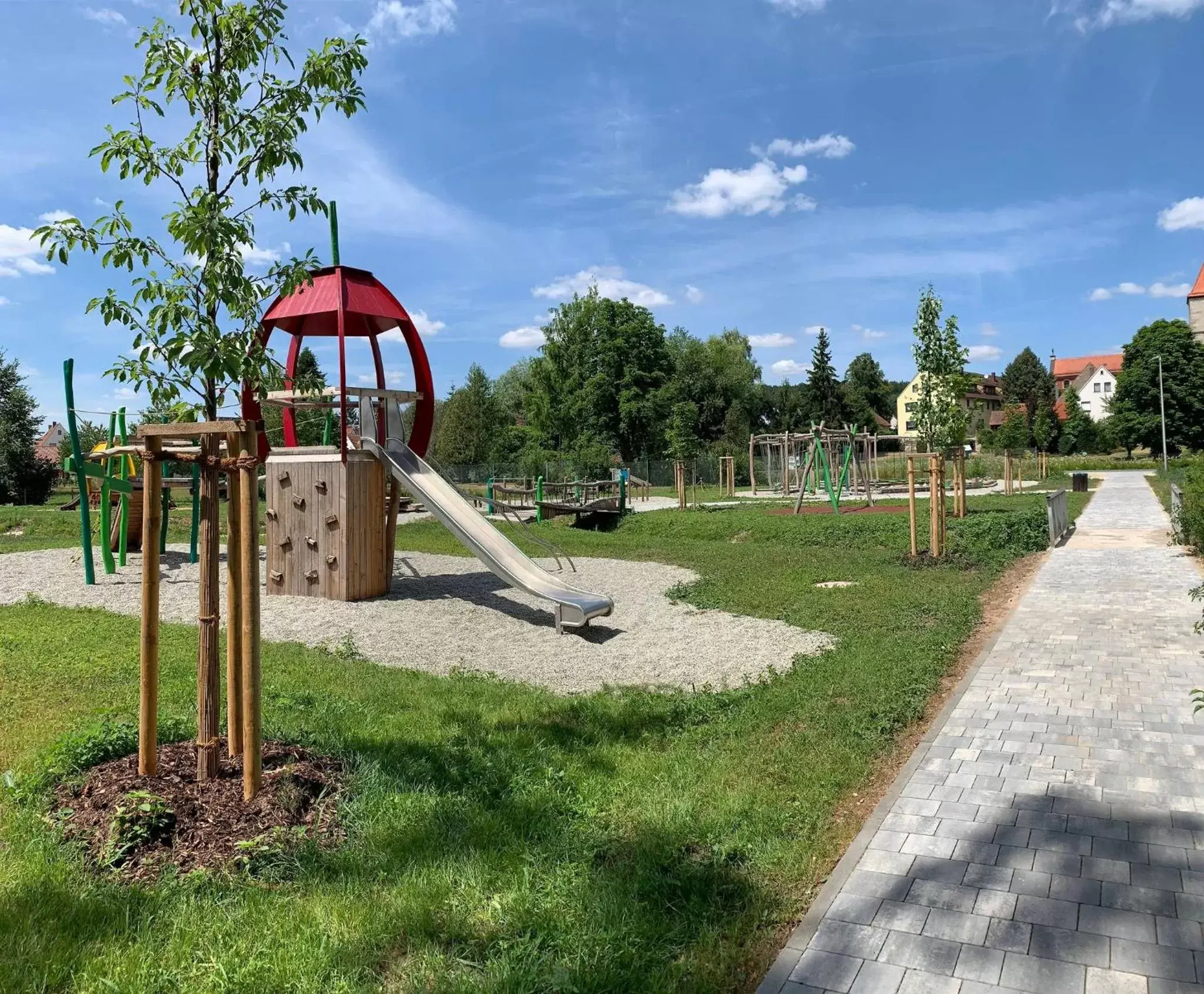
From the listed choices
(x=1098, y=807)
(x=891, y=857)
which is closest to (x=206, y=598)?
(x=891, y=857)

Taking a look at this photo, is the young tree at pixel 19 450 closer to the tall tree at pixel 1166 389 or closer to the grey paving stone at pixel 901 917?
the grey paving stone at pixel 901 917

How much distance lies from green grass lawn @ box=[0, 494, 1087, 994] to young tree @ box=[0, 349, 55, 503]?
3244 centimetres

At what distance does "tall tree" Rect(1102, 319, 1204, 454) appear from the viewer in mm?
62031

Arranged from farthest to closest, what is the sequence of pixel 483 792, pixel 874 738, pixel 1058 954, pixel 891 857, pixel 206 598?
pixel 874 738 → pixel 483 792 → pixel 206 598 → pixel 891 857 → pixel 1058 954

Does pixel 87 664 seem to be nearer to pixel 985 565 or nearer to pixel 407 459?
pixel 407 459

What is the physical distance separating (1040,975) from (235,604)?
3.60 m

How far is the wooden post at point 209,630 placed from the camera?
3.91 metres

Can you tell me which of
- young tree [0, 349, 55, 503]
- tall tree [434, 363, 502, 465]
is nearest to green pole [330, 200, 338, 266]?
young tree [0, 349, 55, 503]

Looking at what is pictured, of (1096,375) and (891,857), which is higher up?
(1096,375)

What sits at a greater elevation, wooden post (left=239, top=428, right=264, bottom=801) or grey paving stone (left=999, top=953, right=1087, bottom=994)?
wooden post (left=239, top=428, right=264, bottom=801)

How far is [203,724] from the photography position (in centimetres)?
396

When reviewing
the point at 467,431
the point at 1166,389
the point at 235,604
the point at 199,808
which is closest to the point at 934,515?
the point at 235,604

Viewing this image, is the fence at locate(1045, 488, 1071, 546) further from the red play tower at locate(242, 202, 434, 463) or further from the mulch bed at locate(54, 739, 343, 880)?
the mulch bed at locate(54, 739, 343, 880)

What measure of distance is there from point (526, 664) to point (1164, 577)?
889cm
